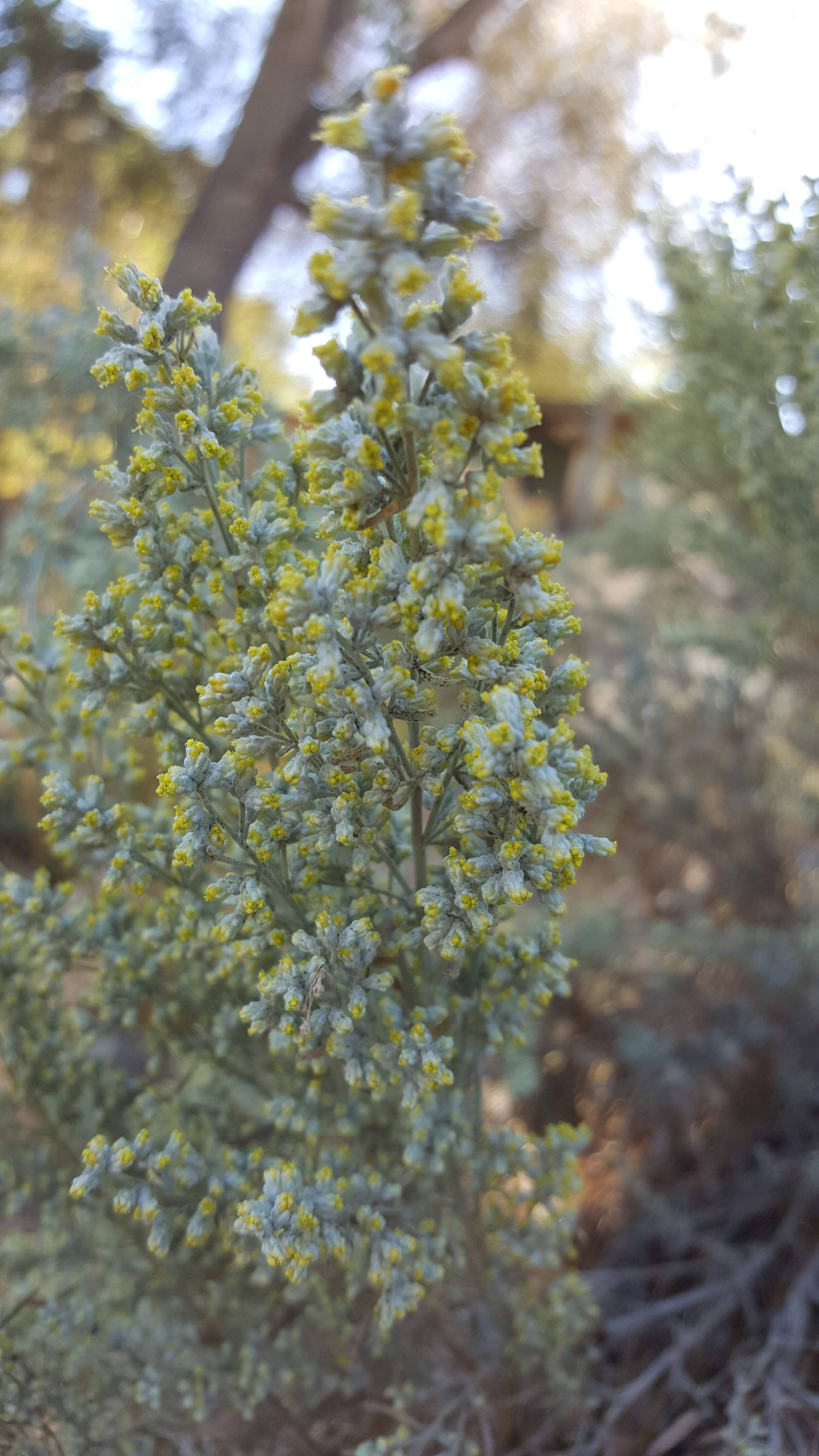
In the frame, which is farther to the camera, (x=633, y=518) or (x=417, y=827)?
(x=633, y=518)

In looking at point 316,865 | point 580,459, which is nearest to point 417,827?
point 316,865

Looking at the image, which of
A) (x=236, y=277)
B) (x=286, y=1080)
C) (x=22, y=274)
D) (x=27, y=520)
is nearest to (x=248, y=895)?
(x=286, y=1080)

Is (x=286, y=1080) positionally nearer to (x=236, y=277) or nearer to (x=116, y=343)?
(x=116, y=343)

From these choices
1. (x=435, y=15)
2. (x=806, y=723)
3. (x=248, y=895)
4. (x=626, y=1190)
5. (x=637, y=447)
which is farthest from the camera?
(x=435, y=15)

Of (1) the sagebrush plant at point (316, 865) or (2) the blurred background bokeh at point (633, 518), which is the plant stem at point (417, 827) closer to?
(1) the sagebrush plant at point (316, 865)

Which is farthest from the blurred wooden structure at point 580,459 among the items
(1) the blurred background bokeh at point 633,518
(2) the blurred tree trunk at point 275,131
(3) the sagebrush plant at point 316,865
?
(3) the sagebrush plant at point 316,865

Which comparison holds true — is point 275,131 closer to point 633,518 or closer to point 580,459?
point 633,518

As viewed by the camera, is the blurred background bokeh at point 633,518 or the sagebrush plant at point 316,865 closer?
the sagebrush plant at point 316,865
